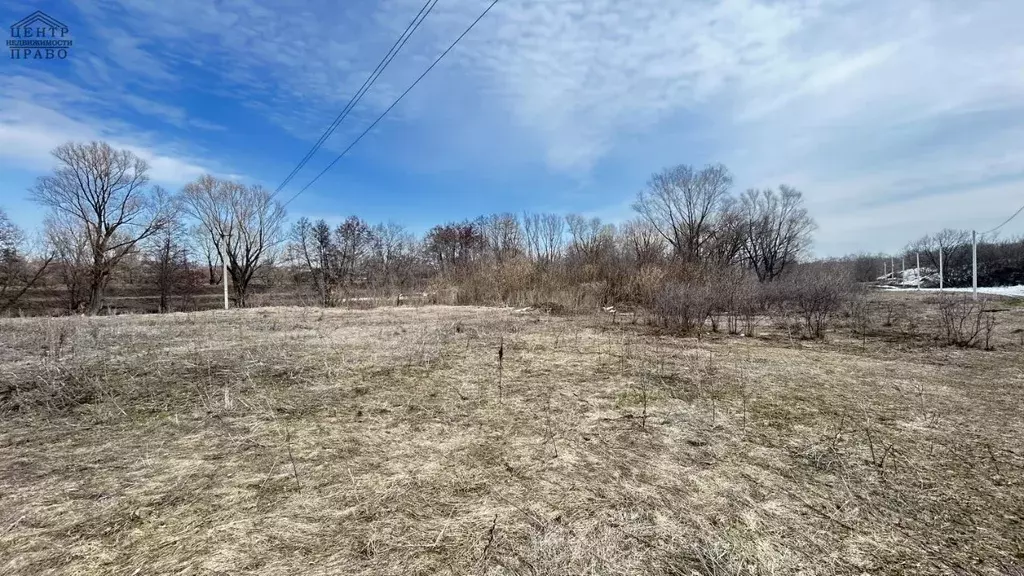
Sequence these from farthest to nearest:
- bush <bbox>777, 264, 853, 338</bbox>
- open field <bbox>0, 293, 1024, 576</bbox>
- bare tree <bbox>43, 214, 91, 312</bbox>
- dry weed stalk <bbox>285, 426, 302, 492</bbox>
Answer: bare tree <bbox>43, 214, 91, 312</bbox> < bush <bbox>777, 264, 853, 338</bbox> < dry weed stalk <bbox>285, 426, 302, 492</bbox> < open field <bbox>0, 293, 1024, 576</bbox>

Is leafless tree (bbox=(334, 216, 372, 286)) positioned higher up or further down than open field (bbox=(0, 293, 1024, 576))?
higher up

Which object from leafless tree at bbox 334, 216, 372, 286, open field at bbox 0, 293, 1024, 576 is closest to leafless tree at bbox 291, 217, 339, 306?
leafless tree at bbox 334, 216, 372, 286

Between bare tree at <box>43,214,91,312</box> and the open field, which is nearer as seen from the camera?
the open field

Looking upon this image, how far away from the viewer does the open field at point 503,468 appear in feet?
6.35

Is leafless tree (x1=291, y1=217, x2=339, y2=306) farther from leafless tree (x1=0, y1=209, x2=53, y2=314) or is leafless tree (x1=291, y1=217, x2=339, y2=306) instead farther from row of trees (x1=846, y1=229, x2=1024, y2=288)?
row of trees (x1=846, y1=229, x2=1024, y2=288)

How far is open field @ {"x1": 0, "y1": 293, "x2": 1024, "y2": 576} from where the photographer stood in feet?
6.35

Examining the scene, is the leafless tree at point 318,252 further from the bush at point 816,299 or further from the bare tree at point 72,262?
the bush at point 816,299

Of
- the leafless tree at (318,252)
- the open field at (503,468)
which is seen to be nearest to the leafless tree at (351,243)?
the leafless tree at (318,252)

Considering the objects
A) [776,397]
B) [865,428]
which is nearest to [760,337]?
[776,397]

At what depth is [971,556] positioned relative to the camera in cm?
192

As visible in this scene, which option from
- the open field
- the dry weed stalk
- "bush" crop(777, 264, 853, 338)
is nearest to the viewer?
the open field

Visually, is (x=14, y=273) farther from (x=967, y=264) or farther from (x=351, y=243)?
(x=967, y=264)

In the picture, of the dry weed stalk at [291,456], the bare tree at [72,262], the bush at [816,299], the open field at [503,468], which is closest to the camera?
the open field at [503,468]

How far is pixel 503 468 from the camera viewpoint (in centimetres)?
285
